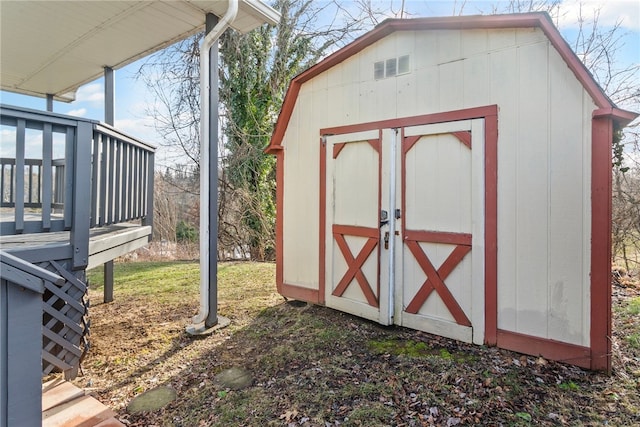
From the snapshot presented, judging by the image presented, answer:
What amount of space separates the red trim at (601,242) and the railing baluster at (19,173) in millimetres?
4118

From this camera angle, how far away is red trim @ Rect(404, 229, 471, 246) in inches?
136

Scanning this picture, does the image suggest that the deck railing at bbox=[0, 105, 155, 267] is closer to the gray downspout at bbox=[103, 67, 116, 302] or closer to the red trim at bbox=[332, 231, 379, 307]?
the gray downspout at bbox=[103, 67, 116, 302]

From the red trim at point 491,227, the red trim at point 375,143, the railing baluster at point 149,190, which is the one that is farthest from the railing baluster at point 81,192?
the red trim at point 491,227

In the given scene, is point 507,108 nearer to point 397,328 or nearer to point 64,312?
point 397,328

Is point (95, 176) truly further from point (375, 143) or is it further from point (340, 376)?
point (375, 143)

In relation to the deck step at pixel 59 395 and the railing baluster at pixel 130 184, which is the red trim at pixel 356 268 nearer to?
the railing baluster at pixel 130 184

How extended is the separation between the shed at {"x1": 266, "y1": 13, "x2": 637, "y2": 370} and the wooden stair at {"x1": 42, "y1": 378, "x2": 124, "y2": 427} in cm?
261

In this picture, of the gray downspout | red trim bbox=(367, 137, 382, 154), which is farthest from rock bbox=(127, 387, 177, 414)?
red trim bbox=(367, 137, 382, 154)

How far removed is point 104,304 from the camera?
5.16 metres

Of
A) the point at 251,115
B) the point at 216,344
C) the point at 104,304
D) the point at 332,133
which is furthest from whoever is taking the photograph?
the point at 251,115

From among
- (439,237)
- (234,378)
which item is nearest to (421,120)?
(439,237)

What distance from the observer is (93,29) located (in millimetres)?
4133

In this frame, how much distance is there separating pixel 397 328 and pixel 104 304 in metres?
4.13

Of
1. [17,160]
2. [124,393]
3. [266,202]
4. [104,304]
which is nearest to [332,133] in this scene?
[17,160]
